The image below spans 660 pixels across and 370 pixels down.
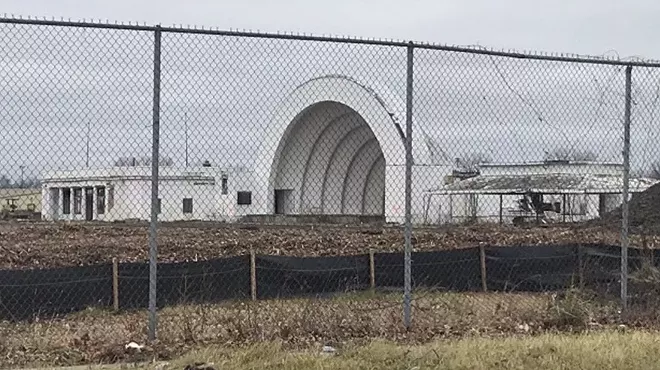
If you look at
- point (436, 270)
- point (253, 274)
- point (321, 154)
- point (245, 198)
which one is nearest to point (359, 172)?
point (321, 154)

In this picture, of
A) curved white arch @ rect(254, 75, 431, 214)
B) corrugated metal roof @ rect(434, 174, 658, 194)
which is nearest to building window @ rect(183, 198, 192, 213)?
curved white arch @ rect(254, 75, 431, 214)

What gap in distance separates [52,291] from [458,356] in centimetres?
725

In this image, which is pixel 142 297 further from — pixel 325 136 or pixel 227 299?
pixel 325 136

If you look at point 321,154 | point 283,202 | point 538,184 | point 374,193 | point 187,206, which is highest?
point 321,154

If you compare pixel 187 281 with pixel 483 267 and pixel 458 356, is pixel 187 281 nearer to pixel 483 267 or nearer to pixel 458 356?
pixel 483 267

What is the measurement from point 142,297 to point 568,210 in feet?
119

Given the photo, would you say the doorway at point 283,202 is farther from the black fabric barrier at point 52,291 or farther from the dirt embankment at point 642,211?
the black fabric barrier at point 52,291

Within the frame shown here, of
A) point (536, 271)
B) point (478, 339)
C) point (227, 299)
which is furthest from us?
point (536, 271)

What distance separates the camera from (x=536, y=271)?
1559 cm

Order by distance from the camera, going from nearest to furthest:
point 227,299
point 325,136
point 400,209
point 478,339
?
point 478,339, point 227,299, point 325,136, point 400,209

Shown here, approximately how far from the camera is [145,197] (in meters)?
51.2

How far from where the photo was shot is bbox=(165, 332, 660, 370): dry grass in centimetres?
745

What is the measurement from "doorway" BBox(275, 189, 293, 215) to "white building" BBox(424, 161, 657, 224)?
9.99m

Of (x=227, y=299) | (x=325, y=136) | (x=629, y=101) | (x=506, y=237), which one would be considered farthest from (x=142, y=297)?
(x=325, y=136)
